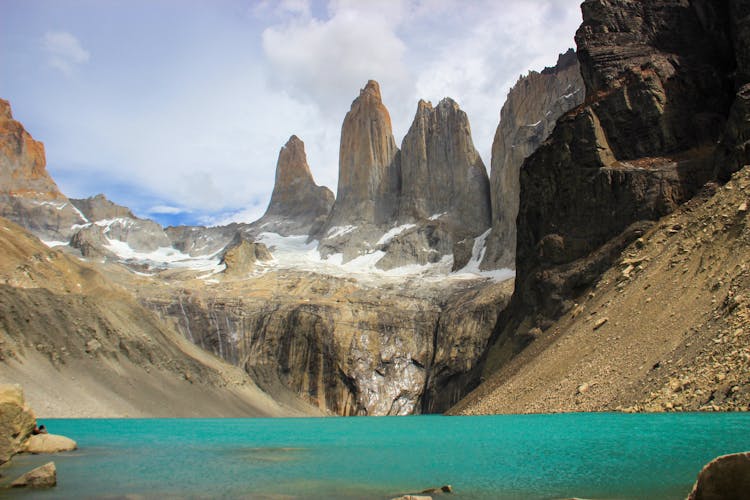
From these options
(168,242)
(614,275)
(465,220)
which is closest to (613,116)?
(614,275)

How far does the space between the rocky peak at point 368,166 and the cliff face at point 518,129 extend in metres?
29.0

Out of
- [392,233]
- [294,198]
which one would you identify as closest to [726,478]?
[392,233]

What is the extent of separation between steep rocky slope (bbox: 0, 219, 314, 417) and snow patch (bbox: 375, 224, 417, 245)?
186ft

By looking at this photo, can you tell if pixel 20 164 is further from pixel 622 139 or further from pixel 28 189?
pixel 622 139

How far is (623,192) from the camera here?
52344mm

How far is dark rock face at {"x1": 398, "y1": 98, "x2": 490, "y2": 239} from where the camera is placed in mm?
131000

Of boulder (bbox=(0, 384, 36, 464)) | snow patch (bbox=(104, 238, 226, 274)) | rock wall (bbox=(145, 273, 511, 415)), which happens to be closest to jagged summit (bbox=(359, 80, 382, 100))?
snow patch (bbox=(104, 238, 226, 274))

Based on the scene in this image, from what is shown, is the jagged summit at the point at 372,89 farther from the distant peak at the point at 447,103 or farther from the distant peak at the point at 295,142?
the distant peak at the point at 295,142

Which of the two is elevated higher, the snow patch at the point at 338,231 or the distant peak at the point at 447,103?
the distant peak at the point at 447,103

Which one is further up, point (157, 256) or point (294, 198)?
point (294, 198)

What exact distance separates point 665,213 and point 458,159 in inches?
3449

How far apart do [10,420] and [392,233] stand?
119353mm

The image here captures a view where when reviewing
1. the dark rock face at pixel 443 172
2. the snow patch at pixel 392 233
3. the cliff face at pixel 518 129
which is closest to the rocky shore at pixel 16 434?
the cliff face at pixel 518 129

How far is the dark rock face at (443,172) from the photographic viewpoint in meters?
131
